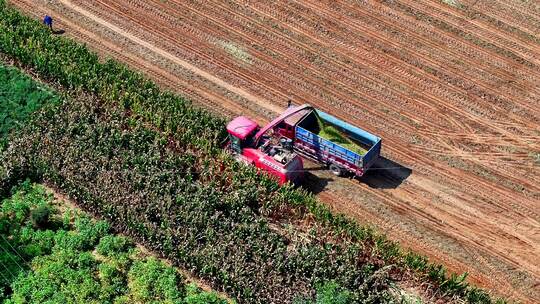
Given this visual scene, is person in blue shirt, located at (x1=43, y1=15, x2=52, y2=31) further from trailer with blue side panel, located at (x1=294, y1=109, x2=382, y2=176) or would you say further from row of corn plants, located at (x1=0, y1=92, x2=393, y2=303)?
trailer with blue side panel, located at (x1=294, y1=109, x2=382, y2=176)

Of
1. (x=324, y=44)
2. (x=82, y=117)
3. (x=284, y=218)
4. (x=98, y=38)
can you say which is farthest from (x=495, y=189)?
(x=98, y=38)

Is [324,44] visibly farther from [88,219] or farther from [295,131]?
[88,219]

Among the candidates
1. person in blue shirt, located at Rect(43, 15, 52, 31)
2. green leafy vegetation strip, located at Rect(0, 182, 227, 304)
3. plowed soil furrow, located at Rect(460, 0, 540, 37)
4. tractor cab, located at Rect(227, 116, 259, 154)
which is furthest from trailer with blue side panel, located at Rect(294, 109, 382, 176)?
person in blue shirt, located at Rect(43, 15, 52, 31)

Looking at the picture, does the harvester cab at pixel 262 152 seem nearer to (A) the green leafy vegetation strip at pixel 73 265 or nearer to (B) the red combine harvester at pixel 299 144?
(B) the red combine harvester at pixel 299 144

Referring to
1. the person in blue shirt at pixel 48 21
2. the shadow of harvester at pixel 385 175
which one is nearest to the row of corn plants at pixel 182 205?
the shadow of harvester at pixel 385 175

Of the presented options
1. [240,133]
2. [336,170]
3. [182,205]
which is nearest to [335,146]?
[336,170]

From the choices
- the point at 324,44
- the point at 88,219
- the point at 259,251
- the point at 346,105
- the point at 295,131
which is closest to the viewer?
the point at 259,251
